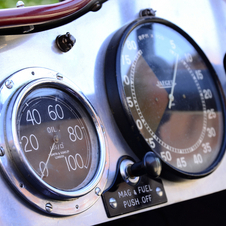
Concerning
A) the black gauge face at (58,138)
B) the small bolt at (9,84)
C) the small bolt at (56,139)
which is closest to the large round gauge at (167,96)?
the black gauge face at (58,138)

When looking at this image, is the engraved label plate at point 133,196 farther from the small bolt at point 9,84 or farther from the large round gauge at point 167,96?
the small bolt at point 9,84

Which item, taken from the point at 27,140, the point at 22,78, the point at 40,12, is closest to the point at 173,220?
the point at 27,140

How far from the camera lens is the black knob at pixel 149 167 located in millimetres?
1097

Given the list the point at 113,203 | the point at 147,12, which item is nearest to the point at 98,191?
the point at 113,203

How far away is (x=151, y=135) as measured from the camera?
4.35 ft

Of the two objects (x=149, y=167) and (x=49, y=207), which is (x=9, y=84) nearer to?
(x=49, y=207)

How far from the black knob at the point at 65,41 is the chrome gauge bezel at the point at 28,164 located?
0.11 m

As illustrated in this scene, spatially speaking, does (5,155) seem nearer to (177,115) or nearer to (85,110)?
(85,110)

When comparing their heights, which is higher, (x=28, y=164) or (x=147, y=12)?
(x=147, y=12)

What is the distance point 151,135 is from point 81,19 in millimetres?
510

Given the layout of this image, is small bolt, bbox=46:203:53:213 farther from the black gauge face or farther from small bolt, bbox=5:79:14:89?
small bolt, bbox=5:79:14:89

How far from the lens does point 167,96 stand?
57.1 inches

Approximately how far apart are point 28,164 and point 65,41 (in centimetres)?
46

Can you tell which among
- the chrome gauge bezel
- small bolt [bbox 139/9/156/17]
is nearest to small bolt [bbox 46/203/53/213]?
the chrome gauge bezel
